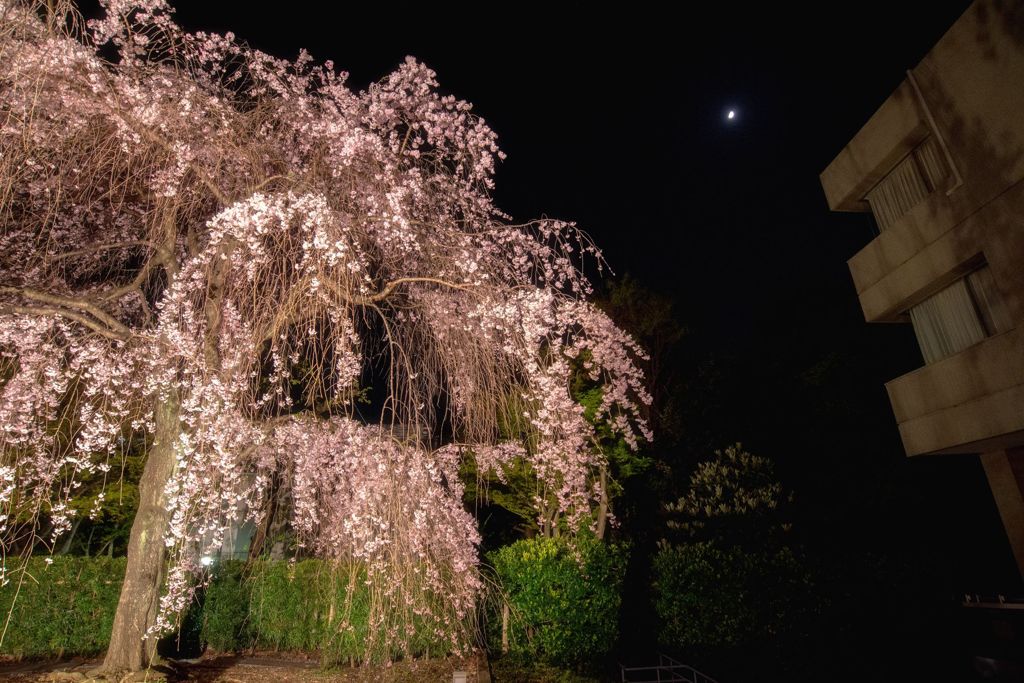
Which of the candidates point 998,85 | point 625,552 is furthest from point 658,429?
point 998,85

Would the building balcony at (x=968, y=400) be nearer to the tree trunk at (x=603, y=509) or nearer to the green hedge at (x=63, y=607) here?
the tree trunk at (x=603, y=509)

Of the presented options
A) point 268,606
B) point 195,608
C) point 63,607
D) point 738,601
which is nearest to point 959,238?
point 738,601

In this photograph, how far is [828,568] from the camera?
8680mm

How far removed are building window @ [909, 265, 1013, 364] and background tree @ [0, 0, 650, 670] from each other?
207 inches

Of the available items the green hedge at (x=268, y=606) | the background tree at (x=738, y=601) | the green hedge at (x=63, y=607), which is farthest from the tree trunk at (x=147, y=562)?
the background tree at (x=738, y=601)

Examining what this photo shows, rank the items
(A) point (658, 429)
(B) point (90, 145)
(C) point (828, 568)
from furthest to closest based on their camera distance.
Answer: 1. (A) point (658, 429)
2. (C) point (828, 568)
3. (B) point (90, 145)

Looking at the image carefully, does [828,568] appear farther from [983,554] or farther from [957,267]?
[983,554]

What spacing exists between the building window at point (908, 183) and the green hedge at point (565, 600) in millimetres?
7171

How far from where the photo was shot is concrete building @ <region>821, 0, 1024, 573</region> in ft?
22.7

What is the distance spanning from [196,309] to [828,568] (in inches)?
371

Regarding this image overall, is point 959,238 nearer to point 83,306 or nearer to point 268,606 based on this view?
point 83,306

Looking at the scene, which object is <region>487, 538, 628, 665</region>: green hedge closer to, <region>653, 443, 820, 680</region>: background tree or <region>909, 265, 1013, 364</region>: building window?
<region>653, 443, 820, 680</region>: background tree

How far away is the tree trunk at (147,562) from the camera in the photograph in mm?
6430

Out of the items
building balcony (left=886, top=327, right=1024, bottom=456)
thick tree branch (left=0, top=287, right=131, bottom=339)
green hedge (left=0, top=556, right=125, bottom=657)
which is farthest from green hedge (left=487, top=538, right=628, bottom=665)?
green hedge (left=0, top=556, right=125, bottom=657)
